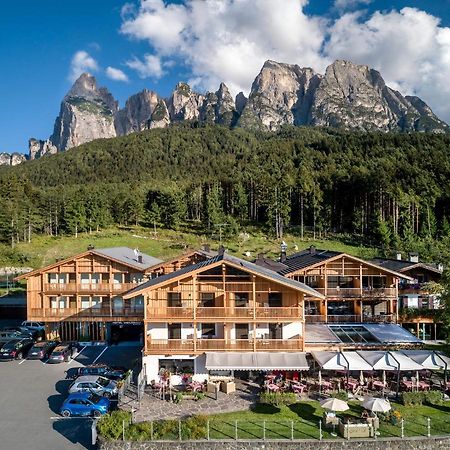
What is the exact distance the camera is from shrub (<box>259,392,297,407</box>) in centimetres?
2302

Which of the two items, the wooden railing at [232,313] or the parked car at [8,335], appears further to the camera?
the parked car at [8,335]

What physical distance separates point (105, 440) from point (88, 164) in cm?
15313

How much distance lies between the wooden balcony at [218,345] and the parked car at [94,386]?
9.20 ft

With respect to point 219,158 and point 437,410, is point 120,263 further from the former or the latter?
point 219,158

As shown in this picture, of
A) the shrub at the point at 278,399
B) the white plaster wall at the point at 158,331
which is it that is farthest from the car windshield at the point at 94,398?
the shrub at the point at 278,399

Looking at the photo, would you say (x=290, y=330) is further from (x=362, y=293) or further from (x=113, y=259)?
(x=113, y=259)

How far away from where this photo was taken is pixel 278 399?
2303 centimetres

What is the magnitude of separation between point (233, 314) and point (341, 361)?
6707 millimetres

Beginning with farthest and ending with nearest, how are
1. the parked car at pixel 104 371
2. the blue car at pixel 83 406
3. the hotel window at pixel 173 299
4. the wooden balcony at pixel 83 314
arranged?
the wooden balcony at pixel 83 314, the hotel window at pixel 173 299, the parked car at pixel 104 371, the blue car at pixel 83 406

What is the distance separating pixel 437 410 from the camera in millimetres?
22578

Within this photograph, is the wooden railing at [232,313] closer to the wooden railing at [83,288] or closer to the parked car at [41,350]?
the parked car at [41,350]

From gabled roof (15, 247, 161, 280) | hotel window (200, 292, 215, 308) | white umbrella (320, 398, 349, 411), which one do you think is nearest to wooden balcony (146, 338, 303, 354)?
hotel window (200, 292, 215, 308)

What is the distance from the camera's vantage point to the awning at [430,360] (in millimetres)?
24016

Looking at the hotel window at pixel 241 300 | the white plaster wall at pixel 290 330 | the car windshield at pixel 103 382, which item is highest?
the hotel window at pixel 241 300
